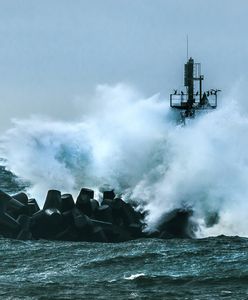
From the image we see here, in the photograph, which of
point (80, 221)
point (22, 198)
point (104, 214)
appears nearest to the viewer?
point (80, 221)

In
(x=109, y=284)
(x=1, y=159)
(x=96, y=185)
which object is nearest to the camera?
(x=109, y=284)

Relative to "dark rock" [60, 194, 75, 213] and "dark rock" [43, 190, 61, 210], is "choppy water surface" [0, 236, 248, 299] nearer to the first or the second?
"dark rock" [43, 190, 61, 210]

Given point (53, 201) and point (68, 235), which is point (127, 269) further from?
point (53, 201)

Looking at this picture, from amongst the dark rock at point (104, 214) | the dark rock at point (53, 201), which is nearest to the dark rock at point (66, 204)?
the dark rock at point (53, 201)

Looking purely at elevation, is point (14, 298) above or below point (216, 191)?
below

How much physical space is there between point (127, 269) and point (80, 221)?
26.4 feet

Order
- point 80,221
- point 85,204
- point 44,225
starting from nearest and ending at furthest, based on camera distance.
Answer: point 80,221 < point 44,225 < point 85,204

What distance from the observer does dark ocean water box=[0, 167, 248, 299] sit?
29.1 m

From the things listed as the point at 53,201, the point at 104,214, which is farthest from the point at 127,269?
the point at 53,201

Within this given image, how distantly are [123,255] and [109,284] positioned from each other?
5.39m

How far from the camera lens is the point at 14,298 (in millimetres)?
28234

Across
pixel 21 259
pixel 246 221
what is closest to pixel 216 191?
pixel 246 221

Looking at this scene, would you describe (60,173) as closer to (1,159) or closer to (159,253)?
(1,159)

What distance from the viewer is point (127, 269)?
1302 inches
